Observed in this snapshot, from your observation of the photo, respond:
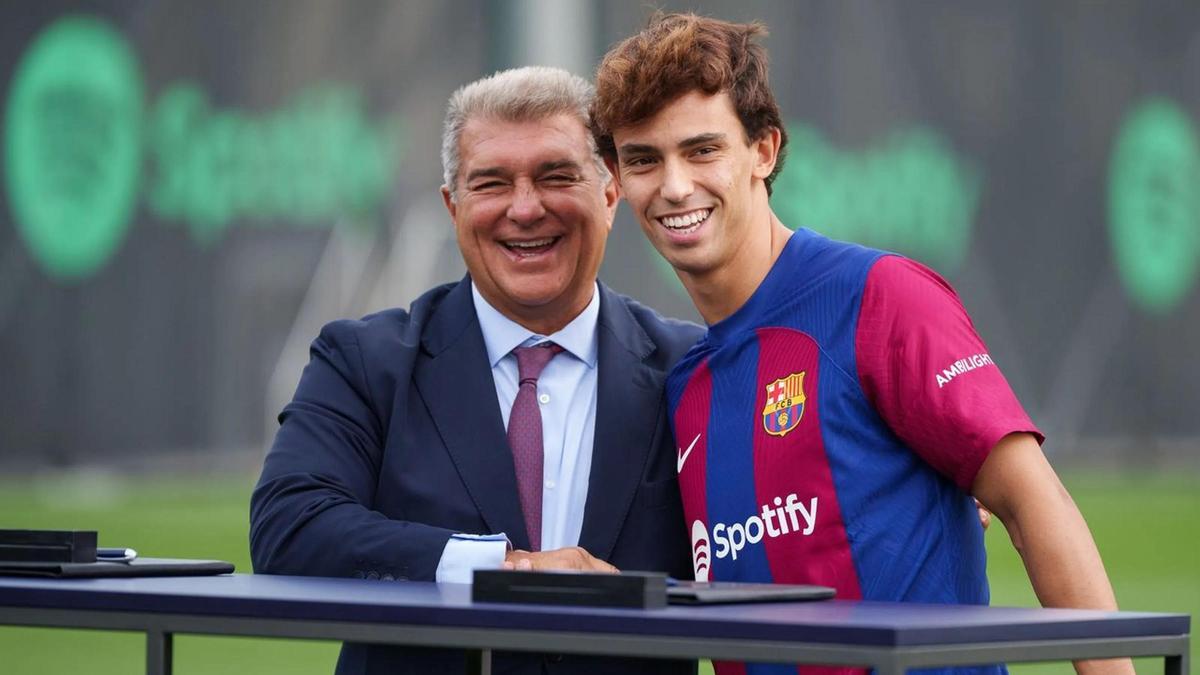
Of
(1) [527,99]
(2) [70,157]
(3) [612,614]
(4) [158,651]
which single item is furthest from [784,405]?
(2) [70,157]

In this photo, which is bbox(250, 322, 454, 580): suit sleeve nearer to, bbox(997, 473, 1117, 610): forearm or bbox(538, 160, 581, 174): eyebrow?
bbox(538, 160, 581, 174): eyebrow

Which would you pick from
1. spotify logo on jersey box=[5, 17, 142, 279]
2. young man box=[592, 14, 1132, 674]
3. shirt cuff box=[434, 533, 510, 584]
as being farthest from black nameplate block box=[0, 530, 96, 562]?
spotify logo on jersey box=[5, 17, 142, 279]

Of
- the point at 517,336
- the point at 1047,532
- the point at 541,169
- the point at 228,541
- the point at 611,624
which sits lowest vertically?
the point at 611,624

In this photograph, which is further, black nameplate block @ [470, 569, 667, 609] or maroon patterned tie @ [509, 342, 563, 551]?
maroon patterned tie @ [509, 342, 563, 551]

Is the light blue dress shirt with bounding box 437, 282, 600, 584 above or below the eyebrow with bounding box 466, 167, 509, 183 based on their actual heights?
below

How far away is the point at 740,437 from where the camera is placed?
270 centimetres

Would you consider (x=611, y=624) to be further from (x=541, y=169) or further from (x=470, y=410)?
(x=541, y=169)

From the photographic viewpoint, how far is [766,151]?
112 inches

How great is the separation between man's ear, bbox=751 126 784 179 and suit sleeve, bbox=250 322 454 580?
0.67 m

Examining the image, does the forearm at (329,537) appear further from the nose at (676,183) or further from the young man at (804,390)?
the nose at (676,183)

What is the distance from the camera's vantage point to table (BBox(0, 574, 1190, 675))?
180 cm

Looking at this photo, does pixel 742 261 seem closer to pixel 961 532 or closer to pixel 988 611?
pixel 961 532

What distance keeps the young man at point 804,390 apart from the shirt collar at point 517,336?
0.26 metres

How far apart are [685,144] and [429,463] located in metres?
0.61
